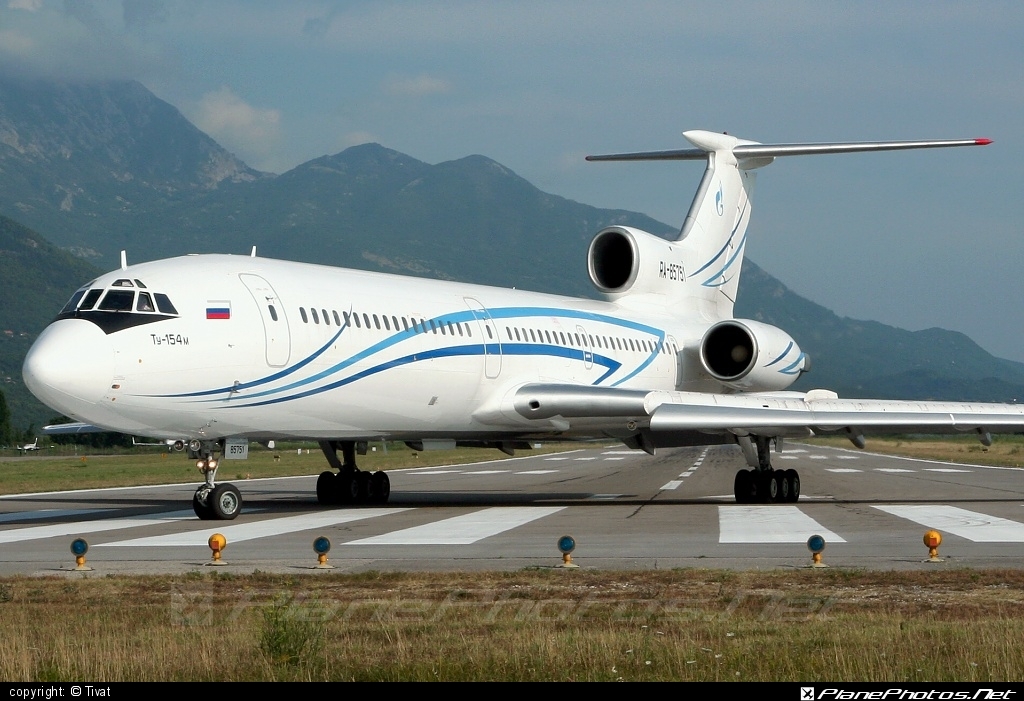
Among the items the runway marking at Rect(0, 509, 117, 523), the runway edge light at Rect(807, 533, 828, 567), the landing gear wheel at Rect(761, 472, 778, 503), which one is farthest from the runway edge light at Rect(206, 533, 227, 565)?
the landing gear wheel at Rect(761, 472, 778, 503)

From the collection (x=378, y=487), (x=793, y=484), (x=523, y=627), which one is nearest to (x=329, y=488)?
(x=378, y=487)

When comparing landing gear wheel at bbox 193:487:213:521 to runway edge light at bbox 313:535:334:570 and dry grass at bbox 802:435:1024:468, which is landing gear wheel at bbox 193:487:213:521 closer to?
runway edge light at bbox 313:535:334:570

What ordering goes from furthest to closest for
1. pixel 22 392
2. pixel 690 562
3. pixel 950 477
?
pixel 22 392 < pixel 950 477 < pixel 690 562

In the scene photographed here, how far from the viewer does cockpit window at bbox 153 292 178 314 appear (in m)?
17.6

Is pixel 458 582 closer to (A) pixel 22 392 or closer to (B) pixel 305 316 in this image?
(B) pixel 305 316

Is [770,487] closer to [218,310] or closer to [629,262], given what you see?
[629,262]

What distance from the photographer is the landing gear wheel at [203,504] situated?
18.5 m

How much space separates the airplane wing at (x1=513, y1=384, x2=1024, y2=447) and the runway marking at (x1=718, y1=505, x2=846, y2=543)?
160 cm

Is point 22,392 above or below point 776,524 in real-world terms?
above

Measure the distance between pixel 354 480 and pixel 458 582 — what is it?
42.1ft

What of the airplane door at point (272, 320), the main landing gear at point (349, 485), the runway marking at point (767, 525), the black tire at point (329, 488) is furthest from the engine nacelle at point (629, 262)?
the airplane door at point (272, 320)

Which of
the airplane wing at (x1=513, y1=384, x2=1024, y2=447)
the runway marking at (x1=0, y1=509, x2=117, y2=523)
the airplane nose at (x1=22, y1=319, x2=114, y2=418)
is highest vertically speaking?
the airplane nose at (x1=22, y1=319, x2=114, y2=418)

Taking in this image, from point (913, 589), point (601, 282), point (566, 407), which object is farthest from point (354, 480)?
point (913, 589)

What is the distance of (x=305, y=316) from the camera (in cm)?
1928
